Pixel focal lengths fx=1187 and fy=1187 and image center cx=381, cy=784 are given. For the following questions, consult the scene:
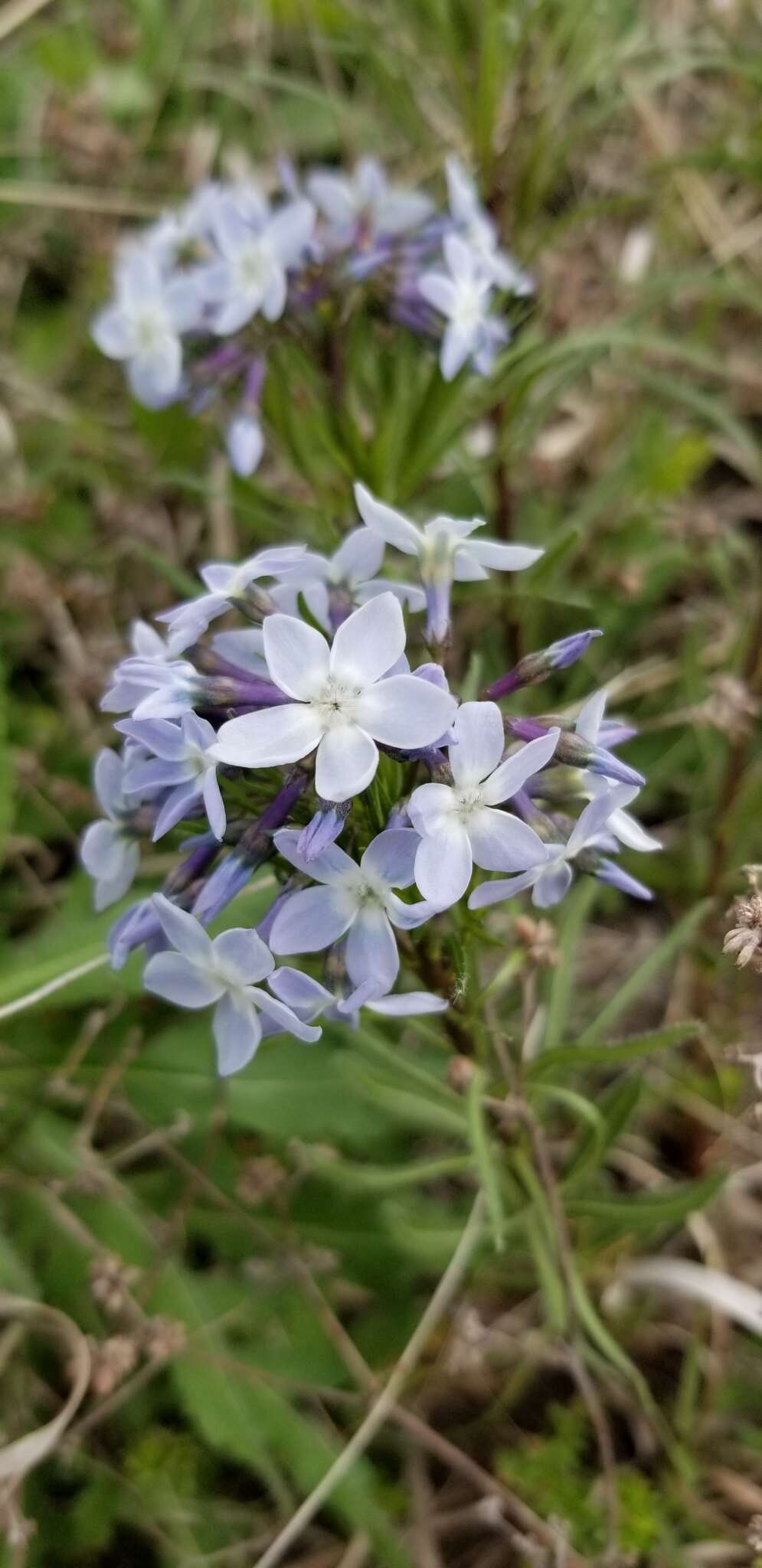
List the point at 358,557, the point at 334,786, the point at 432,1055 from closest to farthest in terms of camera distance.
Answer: the point at 334,786, the point at 358,557, the point at 432,1055

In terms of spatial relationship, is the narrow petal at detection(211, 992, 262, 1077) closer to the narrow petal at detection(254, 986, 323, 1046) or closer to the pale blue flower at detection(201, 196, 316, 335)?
the narrow petal at detection(254, 986, 323, 1046)

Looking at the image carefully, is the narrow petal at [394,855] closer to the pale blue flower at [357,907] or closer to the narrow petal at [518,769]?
the pale blue flower at [357,907]

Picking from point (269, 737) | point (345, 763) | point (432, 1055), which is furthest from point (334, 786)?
point (432, 1055)

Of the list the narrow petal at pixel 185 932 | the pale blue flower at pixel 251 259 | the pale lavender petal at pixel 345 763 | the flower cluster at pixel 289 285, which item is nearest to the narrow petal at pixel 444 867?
the pale lavender petal at pixel 345 763

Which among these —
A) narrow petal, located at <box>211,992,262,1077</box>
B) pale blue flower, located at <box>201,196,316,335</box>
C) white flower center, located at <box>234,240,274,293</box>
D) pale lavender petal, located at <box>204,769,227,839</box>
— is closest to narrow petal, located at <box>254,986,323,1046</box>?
narrow petal, located at <box>211,992,262,1077</box>

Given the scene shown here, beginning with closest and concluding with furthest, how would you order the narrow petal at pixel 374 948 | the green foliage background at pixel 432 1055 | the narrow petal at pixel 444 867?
the narrow petal at pixel 444 867
the narrow petal at pixel 374 948
the green foliage background at pixel 432 1055

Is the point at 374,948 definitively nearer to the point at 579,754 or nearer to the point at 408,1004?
the point at 408,1004
